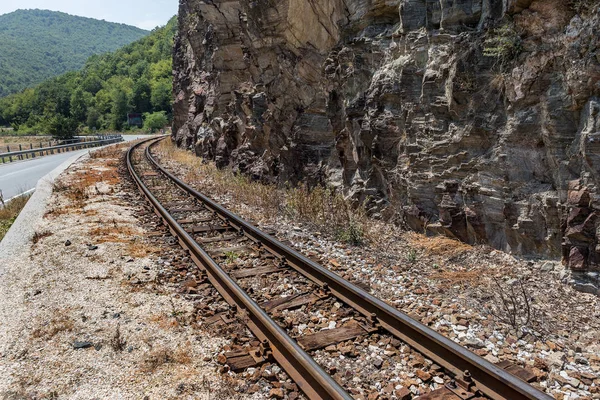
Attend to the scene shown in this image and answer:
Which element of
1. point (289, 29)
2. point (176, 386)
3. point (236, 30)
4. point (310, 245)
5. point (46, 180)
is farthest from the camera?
point (236, 30)

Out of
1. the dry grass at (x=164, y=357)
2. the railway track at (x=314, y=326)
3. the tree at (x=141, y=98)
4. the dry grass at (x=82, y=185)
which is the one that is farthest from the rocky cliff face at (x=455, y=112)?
the tree at (x=141, y=98)

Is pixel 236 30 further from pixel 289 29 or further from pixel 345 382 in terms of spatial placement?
pixel 345 382

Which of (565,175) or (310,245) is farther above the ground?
(565,175)

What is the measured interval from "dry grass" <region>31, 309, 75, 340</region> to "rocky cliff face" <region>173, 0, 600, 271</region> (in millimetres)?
5669

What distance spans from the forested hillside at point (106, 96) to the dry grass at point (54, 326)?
7593 cm

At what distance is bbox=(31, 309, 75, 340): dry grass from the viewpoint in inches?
186

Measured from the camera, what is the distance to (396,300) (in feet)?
17.8

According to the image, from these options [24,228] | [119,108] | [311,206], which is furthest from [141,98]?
[311,206]

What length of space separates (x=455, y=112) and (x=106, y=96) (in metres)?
133

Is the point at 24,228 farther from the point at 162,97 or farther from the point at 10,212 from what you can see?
the point at 162,97

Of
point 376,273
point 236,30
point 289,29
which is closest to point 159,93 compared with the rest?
point 236,30

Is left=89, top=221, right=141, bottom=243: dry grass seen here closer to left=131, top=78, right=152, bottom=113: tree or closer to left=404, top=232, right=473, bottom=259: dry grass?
left=404, top=232, right=473, bottom=259: dry grass

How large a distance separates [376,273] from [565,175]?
9.00 ft

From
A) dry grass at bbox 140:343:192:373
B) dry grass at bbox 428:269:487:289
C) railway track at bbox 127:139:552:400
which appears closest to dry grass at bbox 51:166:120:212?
railway track at bbox 127:139:552:400
